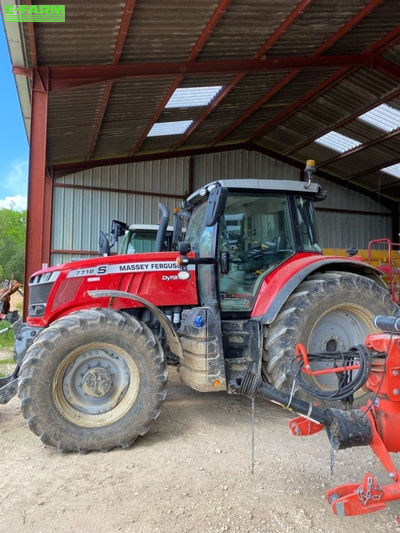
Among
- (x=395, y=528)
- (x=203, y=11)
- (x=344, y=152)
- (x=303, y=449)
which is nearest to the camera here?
(x=395, y=528)

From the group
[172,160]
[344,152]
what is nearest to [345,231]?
[344,152]

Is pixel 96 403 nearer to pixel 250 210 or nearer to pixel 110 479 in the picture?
pixel 110 479

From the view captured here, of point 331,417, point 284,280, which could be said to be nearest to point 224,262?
point 284,280

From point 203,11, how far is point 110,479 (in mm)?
6837

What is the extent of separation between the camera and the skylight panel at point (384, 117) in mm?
11453

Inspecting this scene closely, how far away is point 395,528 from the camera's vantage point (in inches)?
105

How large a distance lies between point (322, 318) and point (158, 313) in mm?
1660

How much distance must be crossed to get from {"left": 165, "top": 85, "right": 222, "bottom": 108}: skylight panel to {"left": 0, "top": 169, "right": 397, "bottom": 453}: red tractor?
5956 mm

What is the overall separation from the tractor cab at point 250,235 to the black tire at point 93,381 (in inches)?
35.8

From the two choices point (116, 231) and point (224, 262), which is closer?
point (224, 262)

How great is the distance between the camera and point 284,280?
14.1 feet

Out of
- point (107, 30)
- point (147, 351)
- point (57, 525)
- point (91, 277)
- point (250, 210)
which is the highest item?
point (107, 30)

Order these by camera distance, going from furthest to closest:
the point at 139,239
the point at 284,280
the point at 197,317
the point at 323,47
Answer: the point at 139,239 → the point at 323,47 → the point at 284,280 → the point at 197,317

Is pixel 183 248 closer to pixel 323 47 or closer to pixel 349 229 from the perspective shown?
pixel 323 47
